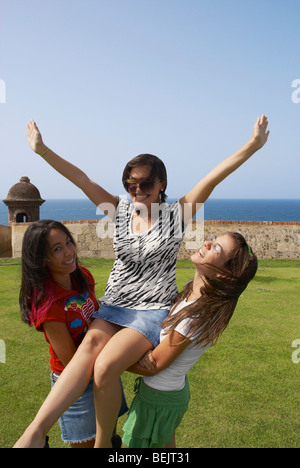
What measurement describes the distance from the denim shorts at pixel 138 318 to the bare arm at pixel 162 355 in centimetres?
7

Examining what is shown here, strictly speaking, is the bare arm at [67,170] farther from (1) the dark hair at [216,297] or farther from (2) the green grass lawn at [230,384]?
(1) the dark hair at [216,297]

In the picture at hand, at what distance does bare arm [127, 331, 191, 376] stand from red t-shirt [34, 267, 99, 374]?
1.15 feet

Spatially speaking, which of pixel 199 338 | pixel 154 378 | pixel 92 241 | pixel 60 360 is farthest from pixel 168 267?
pixel 92 241

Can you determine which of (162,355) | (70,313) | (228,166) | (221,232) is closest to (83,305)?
(70,313)

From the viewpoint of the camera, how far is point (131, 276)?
2.24m

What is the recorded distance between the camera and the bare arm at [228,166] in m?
2.30

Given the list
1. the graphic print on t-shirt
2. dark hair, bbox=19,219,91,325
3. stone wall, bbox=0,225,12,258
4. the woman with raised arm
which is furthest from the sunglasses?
stone wall, bbox=0,225,12,258

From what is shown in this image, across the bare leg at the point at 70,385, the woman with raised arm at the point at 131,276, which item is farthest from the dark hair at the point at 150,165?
the bare leg at the point at 70,385

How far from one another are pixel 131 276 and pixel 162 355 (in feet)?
1.56

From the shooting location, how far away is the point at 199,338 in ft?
6.58

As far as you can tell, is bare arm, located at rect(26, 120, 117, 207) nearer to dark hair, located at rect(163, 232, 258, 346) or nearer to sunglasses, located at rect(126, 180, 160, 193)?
sunglasses, located at rect(126, 180, 160, 193)

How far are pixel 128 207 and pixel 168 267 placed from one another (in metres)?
0.45

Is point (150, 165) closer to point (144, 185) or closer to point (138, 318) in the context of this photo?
point (144, 185)

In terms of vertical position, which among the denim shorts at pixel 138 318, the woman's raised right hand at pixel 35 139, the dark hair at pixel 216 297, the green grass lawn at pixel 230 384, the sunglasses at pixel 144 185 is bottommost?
the green grass lawn at pixel 230 384
